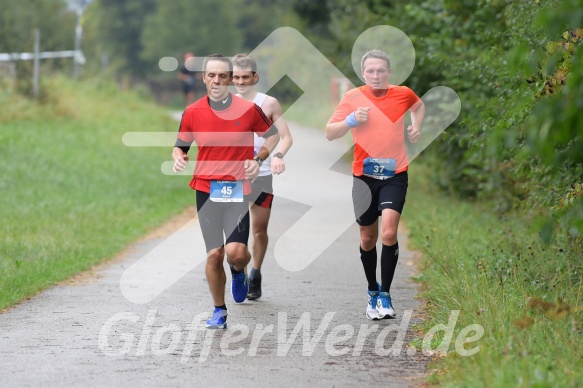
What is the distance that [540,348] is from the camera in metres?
6.32

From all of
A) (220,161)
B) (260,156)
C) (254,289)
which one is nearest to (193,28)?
(254,289)

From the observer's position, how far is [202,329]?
7961 millimetres

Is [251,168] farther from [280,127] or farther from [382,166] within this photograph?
[280,127]

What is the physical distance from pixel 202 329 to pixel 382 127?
202cm

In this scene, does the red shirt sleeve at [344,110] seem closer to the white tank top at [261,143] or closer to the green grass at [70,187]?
the white tank top at [261,143]

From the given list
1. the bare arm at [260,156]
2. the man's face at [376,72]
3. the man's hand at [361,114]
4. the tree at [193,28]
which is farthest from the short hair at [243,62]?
the tree at [193,28]

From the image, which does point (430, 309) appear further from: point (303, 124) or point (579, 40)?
point (303, 124)

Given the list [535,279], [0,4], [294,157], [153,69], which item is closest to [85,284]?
[535,279]

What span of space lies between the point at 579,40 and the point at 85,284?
512 centimetres

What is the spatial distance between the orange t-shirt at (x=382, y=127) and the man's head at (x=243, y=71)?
102cm

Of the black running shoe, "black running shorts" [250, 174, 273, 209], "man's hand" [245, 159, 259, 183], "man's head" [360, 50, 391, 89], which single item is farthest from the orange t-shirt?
the black running shoe

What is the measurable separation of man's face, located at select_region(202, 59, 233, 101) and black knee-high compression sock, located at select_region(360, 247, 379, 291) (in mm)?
1791

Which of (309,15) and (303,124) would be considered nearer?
(309,15)

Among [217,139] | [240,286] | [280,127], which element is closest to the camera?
[217,139]
